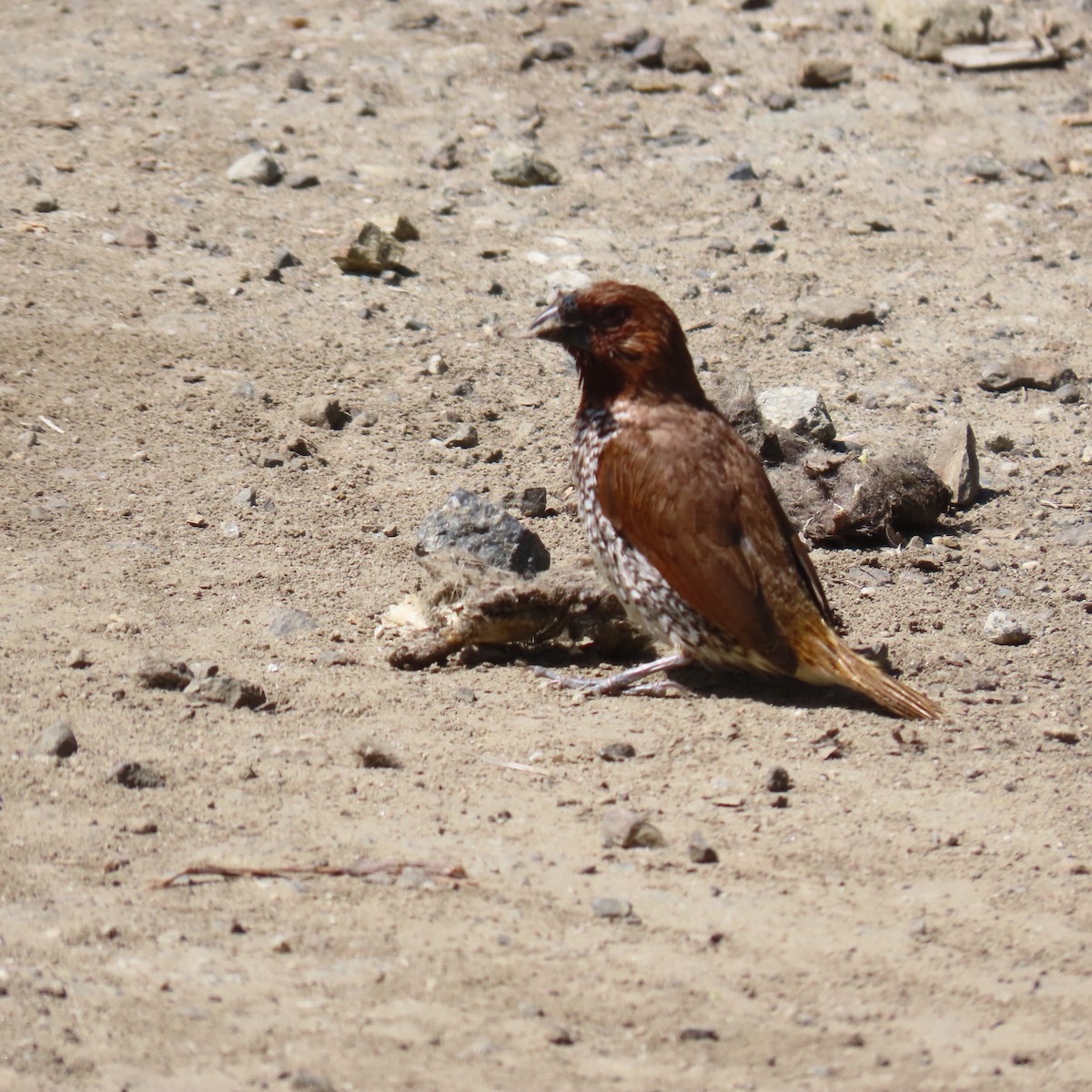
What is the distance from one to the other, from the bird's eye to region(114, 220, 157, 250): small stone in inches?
133

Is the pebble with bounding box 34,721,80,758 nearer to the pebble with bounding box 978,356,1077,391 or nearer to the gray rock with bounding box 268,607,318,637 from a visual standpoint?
the gray rock with bounding box 268,607,318,637

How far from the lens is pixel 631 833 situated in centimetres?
418

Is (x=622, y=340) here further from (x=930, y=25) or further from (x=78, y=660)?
(x=930, y=25)

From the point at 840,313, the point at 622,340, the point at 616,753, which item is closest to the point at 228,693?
the point at 616,753

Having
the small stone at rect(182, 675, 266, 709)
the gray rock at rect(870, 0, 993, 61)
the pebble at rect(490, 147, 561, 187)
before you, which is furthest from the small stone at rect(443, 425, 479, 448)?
the gray rock at rect(870, 0, 993, 61)

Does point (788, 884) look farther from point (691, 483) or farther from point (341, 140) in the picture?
point (341, 140)

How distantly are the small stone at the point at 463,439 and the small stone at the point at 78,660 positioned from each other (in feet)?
7.32

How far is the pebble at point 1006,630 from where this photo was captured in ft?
18.4

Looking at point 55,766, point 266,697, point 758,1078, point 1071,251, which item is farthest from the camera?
point 1071,251

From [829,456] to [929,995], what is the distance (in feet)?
10.4

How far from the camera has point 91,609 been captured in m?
5.43

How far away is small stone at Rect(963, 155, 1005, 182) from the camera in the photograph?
9.41m

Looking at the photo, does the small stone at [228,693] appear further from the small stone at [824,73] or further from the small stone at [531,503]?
the small stone at [824,73]

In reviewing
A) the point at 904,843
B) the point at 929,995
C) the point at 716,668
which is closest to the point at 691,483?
the point at 716,668
